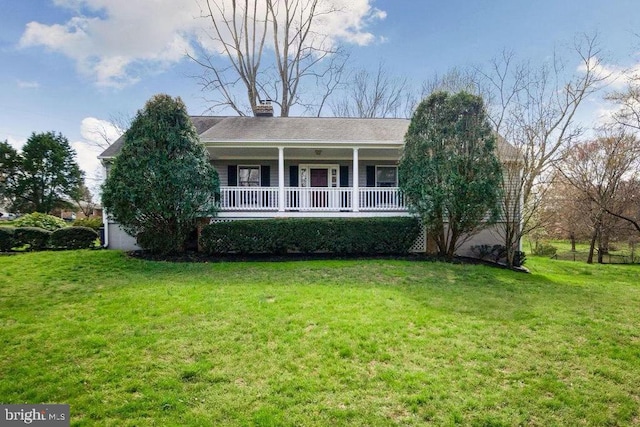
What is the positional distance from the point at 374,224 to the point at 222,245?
4818 millimetres

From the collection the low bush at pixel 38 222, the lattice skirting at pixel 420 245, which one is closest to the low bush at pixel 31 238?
the low bush at pixel 38 222

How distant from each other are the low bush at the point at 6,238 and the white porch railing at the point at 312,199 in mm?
7251

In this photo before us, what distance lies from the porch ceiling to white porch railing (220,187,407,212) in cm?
165

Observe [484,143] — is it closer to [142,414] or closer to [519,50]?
[519,50]

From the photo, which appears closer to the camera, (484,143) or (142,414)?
(142,414)

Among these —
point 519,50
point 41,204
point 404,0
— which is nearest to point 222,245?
point 519,50

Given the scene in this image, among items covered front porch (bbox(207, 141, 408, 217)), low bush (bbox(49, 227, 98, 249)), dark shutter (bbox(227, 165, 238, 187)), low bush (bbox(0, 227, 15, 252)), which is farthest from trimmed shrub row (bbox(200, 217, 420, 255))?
low bush (bbox(0, 227, 15, 252))

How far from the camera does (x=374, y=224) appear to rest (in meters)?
9.88

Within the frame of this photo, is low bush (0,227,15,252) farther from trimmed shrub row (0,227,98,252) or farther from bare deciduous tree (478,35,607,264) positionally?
bare deciduous tree (478,35,607,264)

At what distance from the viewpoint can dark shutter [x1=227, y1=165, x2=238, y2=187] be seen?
42.5 ft

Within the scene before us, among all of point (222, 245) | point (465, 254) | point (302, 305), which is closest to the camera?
point (302, 305)

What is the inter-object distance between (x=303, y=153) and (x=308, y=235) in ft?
13.8

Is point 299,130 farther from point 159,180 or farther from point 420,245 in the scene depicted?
point 420,245

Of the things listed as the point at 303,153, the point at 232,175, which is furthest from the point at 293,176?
the point at 232,175
